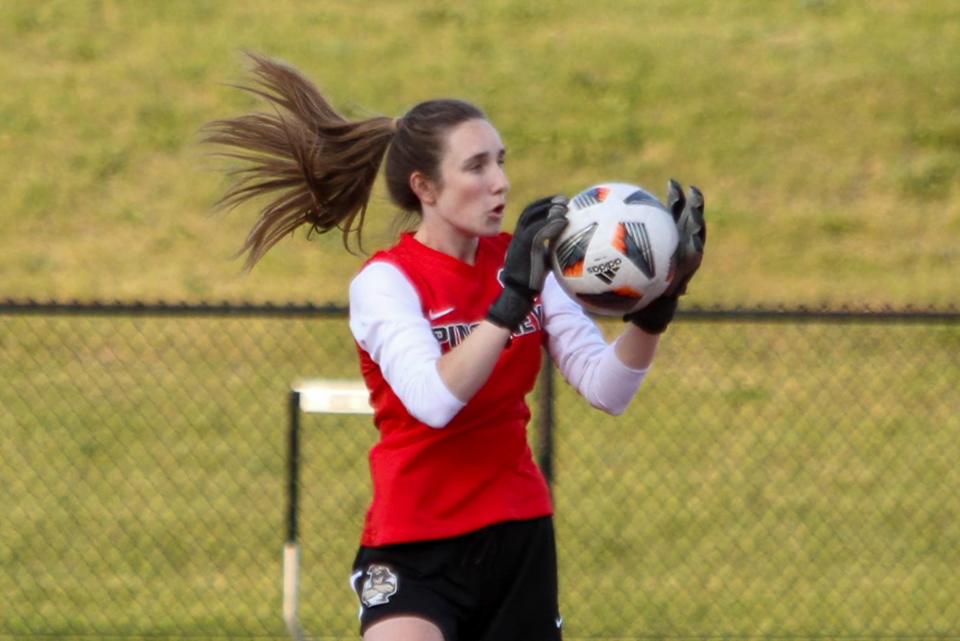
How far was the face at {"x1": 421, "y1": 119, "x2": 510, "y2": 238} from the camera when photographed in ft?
11.7

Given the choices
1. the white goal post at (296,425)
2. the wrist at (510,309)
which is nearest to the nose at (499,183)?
→ the wrist at (510,309)

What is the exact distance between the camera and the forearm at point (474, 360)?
128 inches

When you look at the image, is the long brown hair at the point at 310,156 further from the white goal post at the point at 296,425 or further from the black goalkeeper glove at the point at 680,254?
the white goal post at the point at 296,425

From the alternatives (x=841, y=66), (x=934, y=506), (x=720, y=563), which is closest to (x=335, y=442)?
(x=720, y=563)

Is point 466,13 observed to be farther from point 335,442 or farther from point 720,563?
point 720,563

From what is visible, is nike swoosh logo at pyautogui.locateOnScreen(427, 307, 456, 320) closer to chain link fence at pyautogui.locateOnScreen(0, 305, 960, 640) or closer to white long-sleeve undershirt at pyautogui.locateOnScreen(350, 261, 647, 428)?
white long-sleeve undershirt at pyautogui.locateOnScreen(350, 261, 647, 428)

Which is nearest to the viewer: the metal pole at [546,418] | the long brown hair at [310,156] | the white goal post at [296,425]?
the long brown hair at [310,156]

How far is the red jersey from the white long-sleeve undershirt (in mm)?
74

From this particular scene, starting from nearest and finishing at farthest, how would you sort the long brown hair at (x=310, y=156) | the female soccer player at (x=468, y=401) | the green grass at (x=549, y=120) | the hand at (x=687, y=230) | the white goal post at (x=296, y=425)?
the hand at (x=687, y=230) → the female soccer player at (x=468, y=401) → the long brown hair at (x=310, y=156) → the white goal post at (x=296, y=425) → the green grass at (x=549, y=120)

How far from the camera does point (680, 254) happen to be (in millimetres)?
3408

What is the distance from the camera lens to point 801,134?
14.6 meters

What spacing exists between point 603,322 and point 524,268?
7.95m

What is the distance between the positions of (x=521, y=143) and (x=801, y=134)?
2446 mm

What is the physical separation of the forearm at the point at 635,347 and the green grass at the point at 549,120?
341 inches
